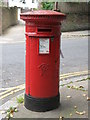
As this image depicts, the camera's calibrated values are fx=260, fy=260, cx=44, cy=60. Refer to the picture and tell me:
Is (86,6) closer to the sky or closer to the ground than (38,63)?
closer to the sky

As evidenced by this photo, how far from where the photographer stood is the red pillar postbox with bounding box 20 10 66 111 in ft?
13.4

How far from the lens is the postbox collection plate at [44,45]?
4176mm

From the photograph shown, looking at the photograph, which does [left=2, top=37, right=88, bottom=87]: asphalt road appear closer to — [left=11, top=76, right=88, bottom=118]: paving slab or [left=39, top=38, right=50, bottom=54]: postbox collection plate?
[left=11, top=76, right=88, bottom=118]: paving slab

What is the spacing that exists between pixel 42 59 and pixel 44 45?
9.1 inches

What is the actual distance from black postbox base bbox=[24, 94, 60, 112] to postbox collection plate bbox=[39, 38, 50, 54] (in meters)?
0.80

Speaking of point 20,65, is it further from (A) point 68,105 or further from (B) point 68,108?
(B) point 68,108

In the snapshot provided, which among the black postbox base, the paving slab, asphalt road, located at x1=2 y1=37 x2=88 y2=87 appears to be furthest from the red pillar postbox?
asphalt road, located at x1=2 y1=37 x2=88 y2=87

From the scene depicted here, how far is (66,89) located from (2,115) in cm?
180

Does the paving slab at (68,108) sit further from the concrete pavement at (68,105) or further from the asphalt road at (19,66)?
→ the asphalt road at (19,66)

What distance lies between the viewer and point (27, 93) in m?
4.45

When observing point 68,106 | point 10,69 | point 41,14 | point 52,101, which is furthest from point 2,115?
point 10,69

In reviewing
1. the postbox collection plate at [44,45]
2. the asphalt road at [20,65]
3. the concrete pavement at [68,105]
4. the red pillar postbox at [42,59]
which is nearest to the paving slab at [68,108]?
the concrete pavement at [68,105]

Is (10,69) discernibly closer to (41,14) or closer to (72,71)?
(72,71)

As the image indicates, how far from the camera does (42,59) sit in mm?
4238
